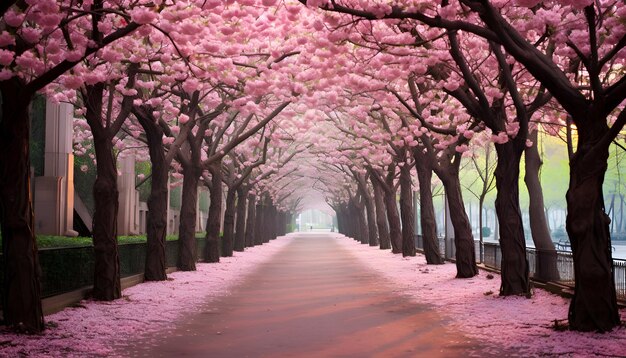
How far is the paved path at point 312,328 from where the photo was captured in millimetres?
11031

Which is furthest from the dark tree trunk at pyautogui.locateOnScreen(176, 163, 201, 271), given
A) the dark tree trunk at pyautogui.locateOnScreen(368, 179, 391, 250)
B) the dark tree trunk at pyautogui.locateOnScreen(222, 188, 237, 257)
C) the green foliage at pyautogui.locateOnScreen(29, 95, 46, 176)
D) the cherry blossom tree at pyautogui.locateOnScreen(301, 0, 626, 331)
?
the dark tree trunk at pyautogui.locateOnScreen(368, 179, 391, 250)

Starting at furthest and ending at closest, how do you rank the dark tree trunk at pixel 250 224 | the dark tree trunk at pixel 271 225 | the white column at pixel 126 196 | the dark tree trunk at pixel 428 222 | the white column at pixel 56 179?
the dark tree trunk at pixel 271 225 < the dark tree trunk at pixel 250 224 < the white column at pixel 126 196 < the dark tree trunk at pixel 428 222 < the white column at pixel 56 179

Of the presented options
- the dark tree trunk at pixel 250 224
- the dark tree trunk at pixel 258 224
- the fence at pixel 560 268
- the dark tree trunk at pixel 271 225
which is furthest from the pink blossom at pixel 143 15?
the dark tree trunk at pixel 271 225

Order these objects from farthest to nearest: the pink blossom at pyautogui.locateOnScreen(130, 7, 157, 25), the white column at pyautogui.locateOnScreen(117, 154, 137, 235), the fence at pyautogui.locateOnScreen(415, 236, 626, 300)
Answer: the white column at pyautogui.locateOnScreen(117, 154, 137, 235) → the fence at pyautogui.locateOnScreen(415, 236, 626, 300) → the pink blossom at pyautogui.locateOnScreen(130, 7, 157, 25)

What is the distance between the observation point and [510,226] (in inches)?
757

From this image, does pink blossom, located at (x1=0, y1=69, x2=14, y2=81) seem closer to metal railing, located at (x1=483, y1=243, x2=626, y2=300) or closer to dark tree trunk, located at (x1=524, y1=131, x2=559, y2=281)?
metal railing, located at (x1=483, y1=243, x2=626, y2=300)

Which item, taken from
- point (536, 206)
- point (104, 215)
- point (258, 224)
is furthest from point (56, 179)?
point (258, 224)

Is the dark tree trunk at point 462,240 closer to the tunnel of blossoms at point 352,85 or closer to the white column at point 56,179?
the tunnel of blossoms at point 352,85

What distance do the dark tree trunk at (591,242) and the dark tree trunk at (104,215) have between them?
10453mm

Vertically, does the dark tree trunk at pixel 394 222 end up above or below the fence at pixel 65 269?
above

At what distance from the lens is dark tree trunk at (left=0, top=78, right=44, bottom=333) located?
12.7 metres

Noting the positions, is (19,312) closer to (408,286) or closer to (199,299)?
(199,299)

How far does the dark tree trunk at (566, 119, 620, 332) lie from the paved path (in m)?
2.11

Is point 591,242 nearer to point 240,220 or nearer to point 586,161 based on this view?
point 586,161
